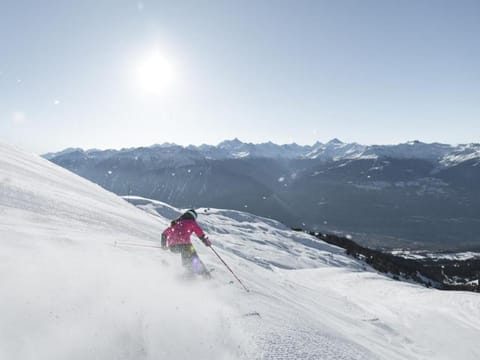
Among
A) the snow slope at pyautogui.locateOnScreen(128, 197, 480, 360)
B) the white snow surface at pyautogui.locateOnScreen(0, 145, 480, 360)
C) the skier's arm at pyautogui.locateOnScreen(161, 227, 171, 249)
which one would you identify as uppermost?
the skier's arm at pyautogui.locateOnScreen(161, 227, 171, 249)

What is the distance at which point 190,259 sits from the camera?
12.1 metres

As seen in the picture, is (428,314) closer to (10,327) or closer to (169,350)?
(169,350)

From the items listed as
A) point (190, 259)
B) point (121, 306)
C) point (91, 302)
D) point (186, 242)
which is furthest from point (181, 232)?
point (91, 302)

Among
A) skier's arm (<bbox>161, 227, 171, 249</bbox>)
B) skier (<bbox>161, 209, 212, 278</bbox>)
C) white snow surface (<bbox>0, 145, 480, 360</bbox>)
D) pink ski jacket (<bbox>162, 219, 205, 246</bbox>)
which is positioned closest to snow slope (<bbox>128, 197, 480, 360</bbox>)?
white snow surface (<bbox>0, 145, 480, 360</bbox>)

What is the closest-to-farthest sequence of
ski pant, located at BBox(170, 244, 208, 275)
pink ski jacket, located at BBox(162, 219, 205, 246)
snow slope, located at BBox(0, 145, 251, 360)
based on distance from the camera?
snow slope, located at BBox(0, 145, 251, 360)
ski pant, located at BBox(170, 244, 208, 275)
pink ski jacket, located at BBox(162, 219, 205, 246)

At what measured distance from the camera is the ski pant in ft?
38.9

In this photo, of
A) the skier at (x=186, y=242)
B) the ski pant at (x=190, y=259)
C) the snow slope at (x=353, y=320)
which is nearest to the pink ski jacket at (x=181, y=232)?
the skier at (x=186, y=242)

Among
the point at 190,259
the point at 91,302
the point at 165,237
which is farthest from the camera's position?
the point at 165,237

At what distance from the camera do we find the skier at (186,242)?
469 inches

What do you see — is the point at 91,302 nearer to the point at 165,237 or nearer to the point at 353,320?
the point at 165,237

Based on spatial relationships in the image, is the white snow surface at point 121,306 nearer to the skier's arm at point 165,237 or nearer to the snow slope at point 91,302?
the snow slope at point 91,302

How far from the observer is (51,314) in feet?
19.5

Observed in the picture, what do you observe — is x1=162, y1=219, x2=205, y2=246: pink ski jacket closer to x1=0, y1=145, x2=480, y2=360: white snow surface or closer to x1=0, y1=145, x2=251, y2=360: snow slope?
x1=0, y1=145, x2=480, y2=360: white snow surface

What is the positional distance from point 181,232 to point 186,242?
1.45 feet
